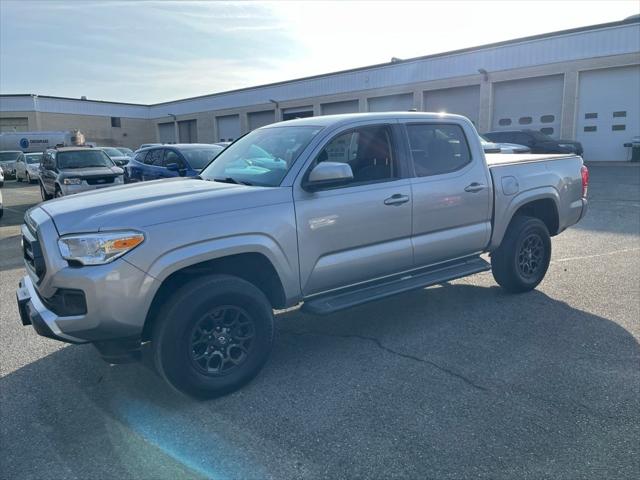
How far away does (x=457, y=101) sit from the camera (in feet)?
97.2

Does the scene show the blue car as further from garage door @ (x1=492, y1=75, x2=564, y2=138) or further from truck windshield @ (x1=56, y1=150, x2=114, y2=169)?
garage door @ (x1=492, y1=75, x2=564, y2=138)

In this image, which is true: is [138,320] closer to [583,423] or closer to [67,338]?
[67,338]

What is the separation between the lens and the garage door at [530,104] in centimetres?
2531

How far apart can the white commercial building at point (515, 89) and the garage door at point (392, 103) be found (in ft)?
0.21

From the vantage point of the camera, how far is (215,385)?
140 inches

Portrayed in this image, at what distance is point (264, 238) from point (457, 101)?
28.4 metres

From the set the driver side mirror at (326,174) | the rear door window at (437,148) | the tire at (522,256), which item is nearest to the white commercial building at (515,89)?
the tire at (522,256)

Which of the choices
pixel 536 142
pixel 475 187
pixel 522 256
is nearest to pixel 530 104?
pixel 536 142

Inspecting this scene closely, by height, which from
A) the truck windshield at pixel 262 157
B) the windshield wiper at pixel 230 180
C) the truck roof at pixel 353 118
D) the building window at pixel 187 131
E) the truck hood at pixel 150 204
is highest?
the building window at pixel 187 131

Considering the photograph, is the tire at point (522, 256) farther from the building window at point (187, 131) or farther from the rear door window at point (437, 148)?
the building window at point (187, 131)

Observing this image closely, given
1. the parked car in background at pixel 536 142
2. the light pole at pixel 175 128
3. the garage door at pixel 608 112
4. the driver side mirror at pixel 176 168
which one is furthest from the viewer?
the light pole at pixel 175 128

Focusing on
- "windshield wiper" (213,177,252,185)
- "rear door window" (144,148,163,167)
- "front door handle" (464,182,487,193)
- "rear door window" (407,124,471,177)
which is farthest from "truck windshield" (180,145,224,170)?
"front door handle" (464,182,487,193)

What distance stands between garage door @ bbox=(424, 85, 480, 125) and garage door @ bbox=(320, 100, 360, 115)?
5.48 meters

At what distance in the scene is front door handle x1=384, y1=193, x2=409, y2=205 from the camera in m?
4.39
